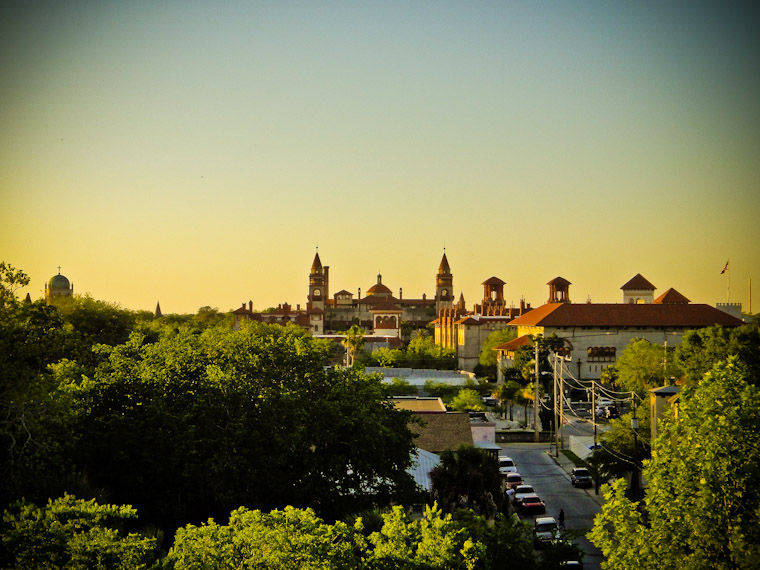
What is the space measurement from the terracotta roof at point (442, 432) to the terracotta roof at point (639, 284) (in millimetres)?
125096

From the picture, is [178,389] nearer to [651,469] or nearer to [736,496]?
[651,469]

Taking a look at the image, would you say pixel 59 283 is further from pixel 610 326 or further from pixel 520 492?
pixel 520 492

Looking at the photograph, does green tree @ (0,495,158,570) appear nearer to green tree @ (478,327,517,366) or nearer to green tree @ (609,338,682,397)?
green tree @ (609,338,682,397)

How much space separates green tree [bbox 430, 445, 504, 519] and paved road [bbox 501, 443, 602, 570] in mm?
4228

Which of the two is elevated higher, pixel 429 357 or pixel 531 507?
pixel 429 357

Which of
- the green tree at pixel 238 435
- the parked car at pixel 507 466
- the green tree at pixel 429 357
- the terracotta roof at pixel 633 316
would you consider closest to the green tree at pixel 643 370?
the parked car at pixel 507 466

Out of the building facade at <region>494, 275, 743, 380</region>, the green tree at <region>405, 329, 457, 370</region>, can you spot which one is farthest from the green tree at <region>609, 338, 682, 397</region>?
the green tree at <region>405, 329, 457, 370</region>

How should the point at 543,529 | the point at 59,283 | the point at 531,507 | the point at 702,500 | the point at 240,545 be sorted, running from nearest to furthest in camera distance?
the point at 240,545 < the point at 702,500 < the point at 543,529 < the point at 531,507 < the point at 59,283

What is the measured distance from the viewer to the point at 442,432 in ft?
130

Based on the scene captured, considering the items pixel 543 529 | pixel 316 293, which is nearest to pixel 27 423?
pixel 543 529

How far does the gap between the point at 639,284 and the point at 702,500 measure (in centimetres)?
14707

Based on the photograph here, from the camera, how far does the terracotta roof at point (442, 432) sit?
129 ft

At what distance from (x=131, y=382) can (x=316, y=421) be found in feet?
21.3

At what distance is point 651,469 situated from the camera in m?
18.5
